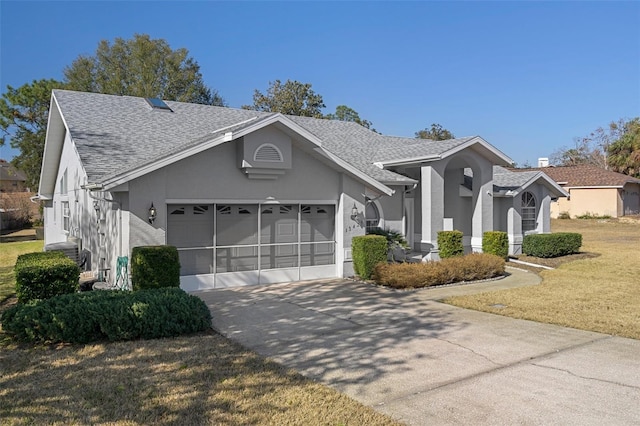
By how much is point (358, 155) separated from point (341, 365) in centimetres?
1321

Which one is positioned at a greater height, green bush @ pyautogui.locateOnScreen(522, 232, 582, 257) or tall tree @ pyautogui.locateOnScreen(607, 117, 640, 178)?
tall tree @ pyautogui.locateOnScreen(607, 117, 640, 178)

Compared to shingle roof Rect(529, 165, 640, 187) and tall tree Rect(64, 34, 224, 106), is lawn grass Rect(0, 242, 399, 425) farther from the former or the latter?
shingle roof Rect(529, 165, 640, 187)

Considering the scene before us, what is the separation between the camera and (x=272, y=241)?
14.0 m

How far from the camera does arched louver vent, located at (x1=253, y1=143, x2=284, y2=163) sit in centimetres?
1298

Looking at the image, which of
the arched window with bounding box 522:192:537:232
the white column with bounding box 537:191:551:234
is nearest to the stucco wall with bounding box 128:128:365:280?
the arched window with bounding box 522:192:537:232

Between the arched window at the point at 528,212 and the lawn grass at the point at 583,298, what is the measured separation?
277 cm

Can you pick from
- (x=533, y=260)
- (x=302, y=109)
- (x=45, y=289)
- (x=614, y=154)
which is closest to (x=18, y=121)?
(x=302, y=109)

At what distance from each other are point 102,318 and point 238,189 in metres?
5.95

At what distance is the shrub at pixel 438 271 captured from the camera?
43.3ft

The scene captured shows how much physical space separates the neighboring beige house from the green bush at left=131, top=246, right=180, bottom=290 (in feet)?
128

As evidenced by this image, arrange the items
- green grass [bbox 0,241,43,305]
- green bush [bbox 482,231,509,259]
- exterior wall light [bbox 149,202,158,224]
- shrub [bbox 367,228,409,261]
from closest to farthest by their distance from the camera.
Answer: exterior wall light [bbox 149,202,158,224] < green grass [bbox 0,241,43,305] < shrub [bbox 367,228,409,261] < green bush [bbox 482,231,509,259]

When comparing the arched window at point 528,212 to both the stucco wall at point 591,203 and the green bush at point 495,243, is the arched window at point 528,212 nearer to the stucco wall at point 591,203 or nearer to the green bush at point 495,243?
the green bush at point 495,243

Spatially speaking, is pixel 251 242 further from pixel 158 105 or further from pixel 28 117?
pixel 28 117

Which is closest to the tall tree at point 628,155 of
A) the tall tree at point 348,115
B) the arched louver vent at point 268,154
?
the tall tree at point 348,115
